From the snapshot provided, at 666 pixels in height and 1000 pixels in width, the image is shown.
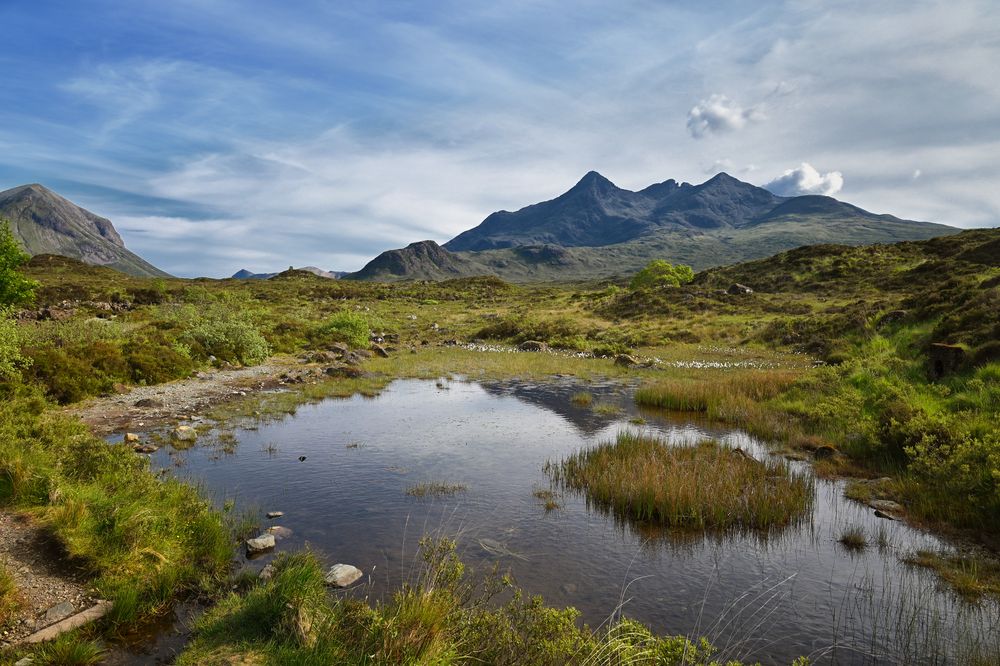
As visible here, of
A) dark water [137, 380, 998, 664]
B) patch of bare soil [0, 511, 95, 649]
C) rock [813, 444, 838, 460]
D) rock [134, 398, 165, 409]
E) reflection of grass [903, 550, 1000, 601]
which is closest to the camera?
patch of bare soil [0, 511, 95, 649]

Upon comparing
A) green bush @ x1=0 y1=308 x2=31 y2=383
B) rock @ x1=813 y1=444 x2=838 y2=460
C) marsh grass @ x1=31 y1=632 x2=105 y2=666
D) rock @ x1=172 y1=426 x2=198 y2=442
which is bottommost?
marsh grass @ x1=31 y1=632 x2=105 y2=666

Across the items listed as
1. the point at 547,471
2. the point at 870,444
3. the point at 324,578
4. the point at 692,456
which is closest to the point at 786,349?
the point at 870,444

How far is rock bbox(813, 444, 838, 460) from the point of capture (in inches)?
551

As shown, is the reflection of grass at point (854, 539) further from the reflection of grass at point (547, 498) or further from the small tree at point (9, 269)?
the small tree at point (9, 269)

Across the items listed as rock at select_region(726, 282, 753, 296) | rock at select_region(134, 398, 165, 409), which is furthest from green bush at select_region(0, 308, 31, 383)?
rock at select_region(726, 282, 753, 296)

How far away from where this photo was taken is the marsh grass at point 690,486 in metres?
10.4

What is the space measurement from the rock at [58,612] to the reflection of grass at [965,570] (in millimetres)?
12109

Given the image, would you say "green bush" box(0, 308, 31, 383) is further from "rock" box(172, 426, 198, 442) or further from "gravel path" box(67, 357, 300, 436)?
"rock" box(172, 426, 198, 442)

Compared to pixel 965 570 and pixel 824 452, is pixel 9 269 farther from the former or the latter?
pixel 965 570

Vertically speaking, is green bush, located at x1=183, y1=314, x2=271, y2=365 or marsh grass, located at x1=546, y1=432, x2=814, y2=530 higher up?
green bush, located at x1=183, y1=314, x2=271, y2=365

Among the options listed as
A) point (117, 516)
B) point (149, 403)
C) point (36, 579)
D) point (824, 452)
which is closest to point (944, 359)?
point (824, 452)

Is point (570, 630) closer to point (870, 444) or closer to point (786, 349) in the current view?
point (870, 444)

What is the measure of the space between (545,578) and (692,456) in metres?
6.79

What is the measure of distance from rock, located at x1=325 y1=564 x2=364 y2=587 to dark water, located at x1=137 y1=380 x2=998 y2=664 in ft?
0.96
